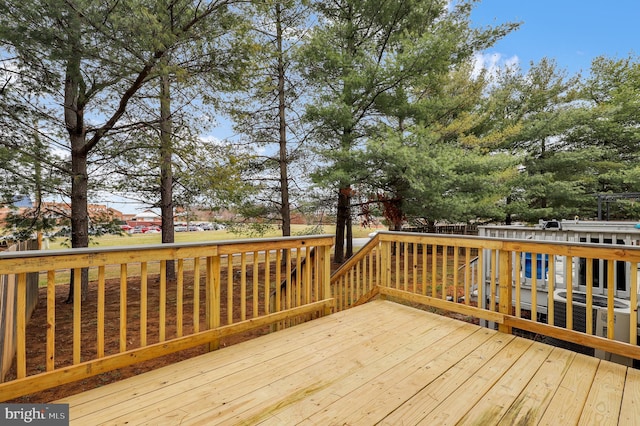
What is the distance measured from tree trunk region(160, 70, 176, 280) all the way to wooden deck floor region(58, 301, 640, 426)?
13.4 ft

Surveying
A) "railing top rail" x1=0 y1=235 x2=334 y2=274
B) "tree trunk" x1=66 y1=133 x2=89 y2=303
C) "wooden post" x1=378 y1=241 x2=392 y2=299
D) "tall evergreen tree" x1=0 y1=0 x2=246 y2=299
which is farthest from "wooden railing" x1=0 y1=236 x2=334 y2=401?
"tall evergreen tree" x1=0 y1=0 x2=246 y2=299

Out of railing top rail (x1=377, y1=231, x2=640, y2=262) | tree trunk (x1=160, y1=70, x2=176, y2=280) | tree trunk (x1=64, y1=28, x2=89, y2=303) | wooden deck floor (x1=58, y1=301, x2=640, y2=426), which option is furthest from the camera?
tree trunk (x1=160, y1=70, x2=176, y2=280)

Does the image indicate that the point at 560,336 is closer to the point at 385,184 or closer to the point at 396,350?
the point at 396,350

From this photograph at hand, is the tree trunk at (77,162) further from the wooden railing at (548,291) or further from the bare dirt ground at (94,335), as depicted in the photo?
the wooden railing at (548,291)

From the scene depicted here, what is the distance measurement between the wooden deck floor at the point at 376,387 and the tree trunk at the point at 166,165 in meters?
4.09

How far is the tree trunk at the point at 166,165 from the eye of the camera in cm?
573

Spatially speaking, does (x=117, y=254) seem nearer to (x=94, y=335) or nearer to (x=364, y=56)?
(x=94, y=335)

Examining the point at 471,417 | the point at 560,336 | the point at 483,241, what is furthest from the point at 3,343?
the point at 560,336

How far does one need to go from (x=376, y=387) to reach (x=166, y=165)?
566 centimetres

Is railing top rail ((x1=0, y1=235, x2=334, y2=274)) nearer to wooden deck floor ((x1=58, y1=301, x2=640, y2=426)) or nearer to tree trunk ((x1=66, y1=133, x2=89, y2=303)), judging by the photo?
wooden deck floor ((x1=58, y1=301, x2=640, y2=426))

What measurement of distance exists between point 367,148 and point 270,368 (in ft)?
19.8

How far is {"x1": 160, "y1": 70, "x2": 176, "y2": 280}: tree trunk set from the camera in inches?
226

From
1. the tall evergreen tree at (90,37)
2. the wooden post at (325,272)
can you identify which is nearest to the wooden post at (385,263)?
the wooden post at (325,272)

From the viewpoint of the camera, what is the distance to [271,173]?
9.37 meters
